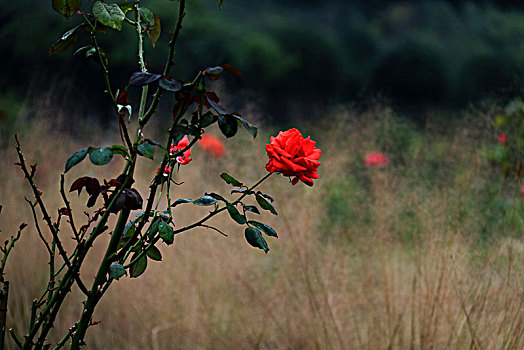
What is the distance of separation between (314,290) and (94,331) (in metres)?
0.50

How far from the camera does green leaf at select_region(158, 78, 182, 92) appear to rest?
0.46m

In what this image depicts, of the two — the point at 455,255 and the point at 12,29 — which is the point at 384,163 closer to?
the point at 455,255

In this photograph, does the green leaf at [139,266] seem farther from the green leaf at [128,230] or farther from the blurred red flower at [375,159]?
the blurred red flower at [375,159]

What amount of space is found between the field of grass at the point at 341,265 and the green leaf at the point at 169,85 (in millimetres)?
714

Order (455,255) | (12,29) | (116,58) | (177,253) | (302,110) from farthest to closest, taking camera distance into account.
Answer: (116,58), (302,110), (12,29), (177,253), (455,255)

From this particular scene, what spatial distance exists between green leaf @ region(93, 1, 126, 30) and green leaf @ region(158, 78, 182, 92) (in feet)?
0.23

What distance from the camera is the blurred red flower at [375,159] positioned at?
1367 mm

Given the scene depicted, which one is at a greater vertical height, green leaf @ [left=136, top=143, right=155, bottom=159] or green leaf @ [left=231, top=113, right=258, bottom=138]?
green leaf @ [left=231, top=113, right=258, bottom=138]

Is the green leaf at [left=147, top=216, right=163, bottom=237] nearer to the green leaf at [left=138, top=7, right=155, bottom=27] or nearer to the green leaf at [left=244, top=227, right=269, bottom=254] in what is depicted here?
the green leaf at [left=244, top=227, right=269, bottom=254]

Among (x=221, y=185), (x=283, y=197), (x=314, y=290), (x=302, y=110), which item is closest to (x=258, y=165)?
(x=283, y=197)

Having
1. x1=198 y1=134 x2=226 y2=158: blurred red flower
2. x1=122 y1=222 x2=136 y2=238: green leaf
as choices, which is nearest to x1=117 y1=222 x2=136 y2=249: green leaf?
x1=122 y1=222 x2=136 y2=238: green leaf

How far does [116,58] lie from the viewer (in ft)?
11.3

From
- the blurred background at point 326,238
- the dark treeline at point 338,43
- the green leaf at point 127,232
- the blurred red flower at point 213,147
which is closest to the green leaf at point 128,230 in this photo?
the green leaf at point 127,232

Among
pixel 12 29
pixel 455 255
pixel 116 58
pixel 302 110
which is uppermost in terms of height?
pixel 116 58
